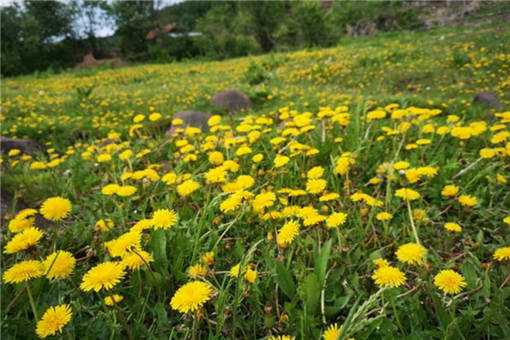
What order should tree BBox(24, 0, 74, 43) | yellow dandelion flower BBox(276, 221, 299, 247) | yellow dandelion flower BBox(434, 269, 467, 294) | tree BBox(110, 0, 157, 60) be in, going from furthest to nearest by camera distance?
1. tree BBox(110, 0, 157, 60)
2. tree BBox(24, 0, 74, 43)
3. yellow dandelion flower BBox(276, 221, 299, 247)
4. yellow dandelion flower BBox(434, 269, 467, 294)

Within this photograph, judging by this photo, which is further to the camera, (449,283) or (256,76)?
(256,76)

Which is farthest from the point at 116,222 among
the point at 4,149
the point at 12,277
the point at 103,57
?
the point at 103,57

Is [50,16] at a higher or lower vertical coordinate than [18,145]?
higher

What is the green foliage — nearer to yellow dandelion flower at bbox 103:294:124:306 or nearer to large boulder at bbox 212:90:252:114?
large boulder at bbox 212:90:252:114

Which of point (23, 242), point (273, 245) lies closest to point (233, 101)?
point (273, 245)

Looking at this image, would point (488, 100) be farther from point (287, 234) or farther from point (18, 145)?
point (18, 145)

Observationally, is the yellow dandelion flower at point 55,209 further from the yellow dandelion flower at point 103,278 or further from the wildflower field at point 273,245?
the yellow dandelion flower at point 103,278

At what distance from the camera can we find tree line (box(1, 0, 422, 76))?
23.1 m

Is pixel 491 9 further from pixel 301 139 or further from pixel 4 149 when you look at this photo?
pixel 4 149

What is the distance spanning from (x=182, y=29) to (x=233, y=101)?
29.1 m

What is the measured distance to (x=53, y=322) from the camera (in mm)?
1372

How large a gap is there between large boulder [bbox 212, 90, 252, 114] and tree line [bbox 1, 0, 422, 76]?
14.8 meters

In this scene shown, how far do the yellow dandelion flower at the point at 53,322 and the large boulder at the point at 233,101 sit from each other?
6.05m

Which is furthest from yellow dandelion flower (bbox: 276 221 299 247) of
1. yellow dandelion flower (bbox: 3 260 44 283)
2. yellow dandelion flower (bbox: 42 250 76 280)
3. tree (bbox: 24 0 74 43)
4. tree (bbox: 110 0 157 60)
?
tree (bbox: 24 0 74 43)
